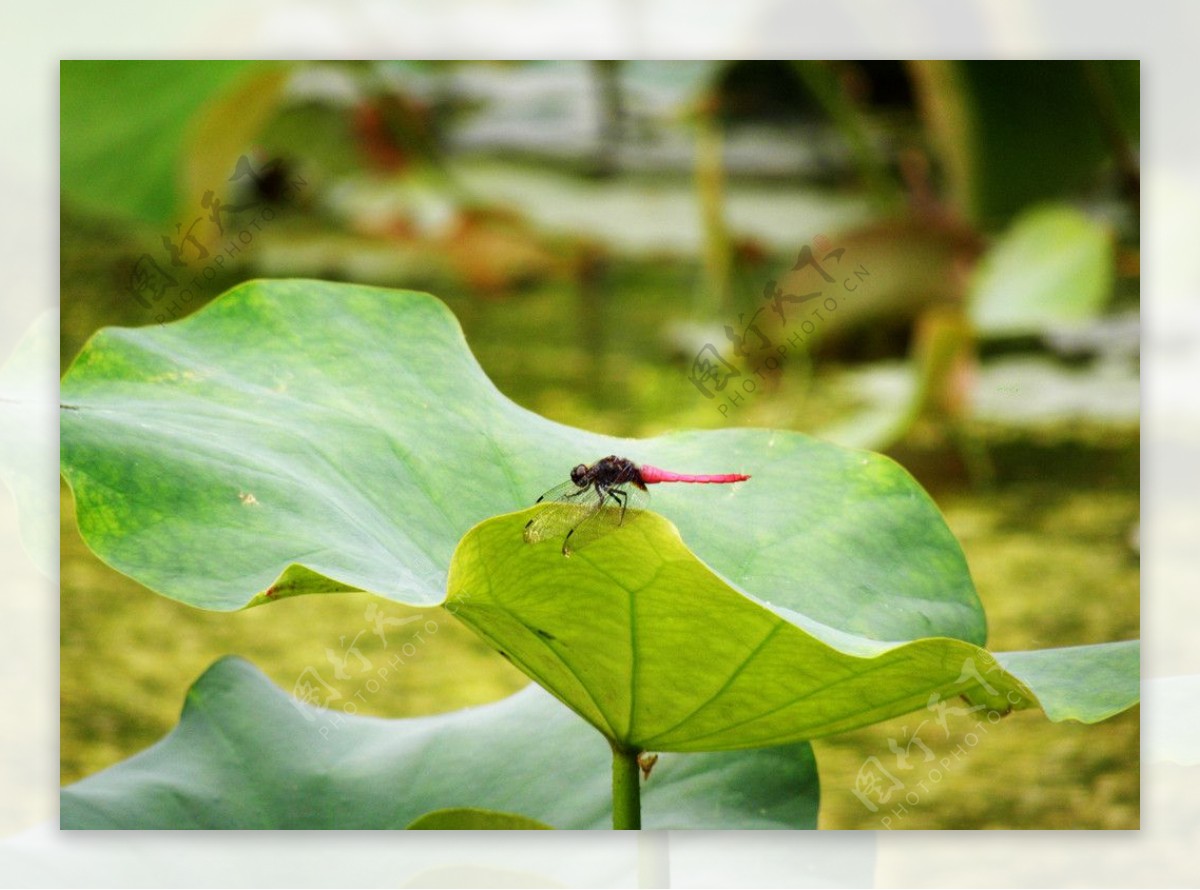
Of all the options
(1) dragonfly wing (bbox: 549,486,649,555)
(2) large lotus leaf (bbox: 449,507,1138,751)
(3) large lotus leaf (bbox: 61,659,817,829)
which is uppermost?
(1) dragonfly wing (bbox: 549,486,649,555)

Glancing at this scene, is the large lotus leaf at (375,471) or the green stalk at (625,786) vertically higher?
the large lotus leaf at (375,471)

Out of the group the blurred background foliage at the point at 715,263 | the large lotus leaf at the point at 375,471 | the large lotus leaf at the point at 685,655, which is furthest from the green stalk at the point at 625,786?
the blurred background foliage at the point at 715,263

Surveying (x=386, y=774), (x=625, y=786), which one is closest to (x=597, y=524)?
(x=625, y=786)

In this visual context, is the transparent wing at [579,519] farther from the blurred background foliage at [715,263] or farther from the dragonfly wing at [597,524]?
the blurred background foliage at [715,263]

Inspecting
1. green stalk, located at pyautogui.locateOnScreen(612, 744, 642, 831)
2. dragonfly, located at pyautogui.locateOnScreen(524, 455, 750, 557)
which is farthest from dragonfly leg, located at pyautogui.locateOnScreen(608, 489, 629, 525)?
green stalk, located at pyautogui.locateOnScreen(612, 744, 642, 831)

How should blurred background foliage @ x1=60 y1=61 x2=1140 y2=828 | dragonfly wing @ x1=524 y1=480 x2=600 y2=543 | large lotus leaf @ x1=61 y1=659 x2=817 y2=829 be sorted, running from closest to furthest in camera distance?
dragonfly wing @ x1=524 y1=480 x2=600 y2=543, large lotus leaf @ x1=61 y1=659 x2=817 y2=829, blurred background foliage @ x1=60 y1=61 x2=1140 y2=828

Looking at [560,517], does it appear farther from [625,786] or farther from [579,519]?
[625,786]

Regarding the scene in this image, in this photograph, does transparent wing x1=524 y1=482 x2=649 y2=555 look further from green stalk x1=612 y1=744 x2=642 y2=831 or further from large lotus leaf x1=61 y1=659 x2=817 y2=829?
large lotus leaf x1=61 y1=659 x2=817 y2=829
